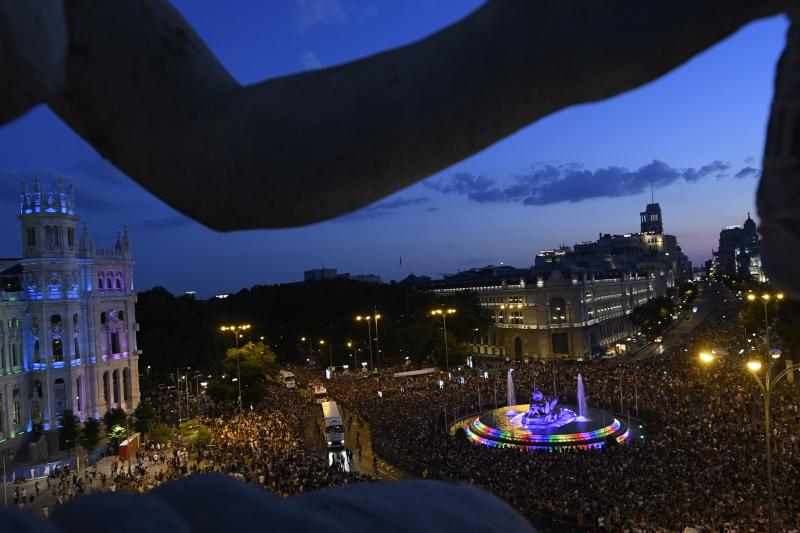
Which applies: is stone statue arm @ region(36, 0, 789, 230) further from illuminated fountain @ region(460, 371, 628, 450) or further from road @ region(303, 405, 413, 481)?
illuminated fountain @ region(460, 371, 628, 450)

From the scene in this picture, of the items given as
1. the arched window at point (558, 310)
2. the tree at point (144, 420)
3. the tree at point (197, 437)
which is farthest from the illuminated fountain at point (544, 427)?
the arched window at point (558, 310)

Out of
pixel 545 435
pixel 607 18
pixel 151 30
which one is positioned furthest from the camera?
pixel 545 435

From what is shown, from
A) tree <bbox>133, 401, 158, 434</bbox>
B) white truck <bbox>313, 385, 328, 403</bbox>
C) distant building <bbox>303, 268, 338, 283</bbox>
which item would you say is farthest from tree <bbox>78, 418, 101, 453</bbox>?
distant building <bbox>303, 268, 338, 283</bbox>

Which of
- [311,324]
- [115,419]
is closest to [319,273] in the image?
[311,324]

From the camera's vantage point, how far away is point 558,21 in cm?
135

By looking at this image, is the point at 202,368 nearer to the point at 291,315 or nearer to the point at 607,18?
the point at 291,315

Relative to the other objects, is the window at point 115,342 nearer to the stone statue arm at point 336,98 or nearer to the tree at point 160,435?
the tree at point 160,435

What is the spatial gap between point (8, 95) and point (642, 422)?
30.5m

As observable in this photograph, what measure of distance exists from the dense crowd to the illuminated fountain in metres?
1.62

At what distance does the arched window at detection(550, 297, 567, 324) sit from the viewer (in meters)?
69.6

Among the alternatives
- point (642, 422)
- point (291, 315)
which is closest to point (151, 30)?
point (642, 422)

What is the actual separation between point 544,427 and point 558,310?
43.9 metres

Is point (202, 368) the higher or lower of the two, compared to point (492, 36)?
lower

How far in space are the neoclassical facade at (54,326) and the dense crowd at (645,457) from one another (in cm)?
1592
